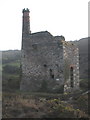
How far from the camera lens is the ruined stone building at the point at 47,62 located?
21134 millimetres

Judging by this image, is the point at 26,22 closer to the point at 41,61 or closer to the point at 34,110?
the point at 41,61

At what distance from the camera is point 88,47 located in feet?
159

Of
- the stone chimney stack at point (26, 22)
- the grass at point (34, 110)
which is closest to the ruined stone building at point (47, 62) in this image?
the stone chimney stack at point (26, 22)

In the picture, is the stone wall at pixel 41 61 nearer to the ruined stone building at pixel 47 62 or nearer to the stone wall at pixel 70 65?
the ruined stone building at pixel 47 62

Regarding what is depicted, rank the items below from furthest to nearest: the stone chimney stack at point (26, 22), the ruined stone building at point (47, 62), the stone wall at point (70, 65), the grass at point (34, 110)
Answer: the stone chimney stack at point (26, 22) < the stone wall at point (70, 65) < the ruined stone building at point (47, 62) < the grass at point (34, 110)

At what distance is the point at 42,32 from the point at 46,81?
14.0 ft

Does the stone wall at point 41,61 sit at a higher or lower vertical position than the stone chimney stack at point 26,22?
lower

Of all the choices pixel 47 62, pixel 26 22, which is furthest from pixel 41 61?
pixel 26 22

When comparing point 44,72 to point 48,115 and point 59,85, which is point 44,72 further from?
point 48,115

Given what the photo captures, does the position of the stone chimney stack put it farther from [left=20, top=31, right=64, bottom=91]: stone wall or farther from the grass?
the grass

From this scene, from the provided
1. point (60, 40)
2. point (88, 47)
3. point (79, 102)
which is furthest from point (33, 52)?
point (88, 47)

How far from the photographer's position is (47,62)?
21.8m

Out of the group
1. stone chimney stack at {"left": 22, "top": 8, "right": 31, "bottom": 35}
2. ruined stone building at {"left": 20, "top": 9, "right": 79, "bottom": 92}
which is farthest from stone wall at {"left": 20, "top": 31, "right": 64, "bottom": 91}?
stone chimney stack at {"left": 22, "top": 8, "right": 31, "bottom": 35}

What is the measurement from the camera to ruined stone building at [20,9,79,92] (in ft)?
69.3
